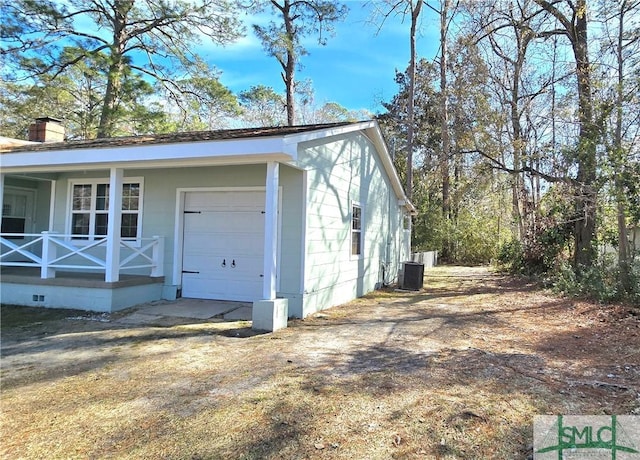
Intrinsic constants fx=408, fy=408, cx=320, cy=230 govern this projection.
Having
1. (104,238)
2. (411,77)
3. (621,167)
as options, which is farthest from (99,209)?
(411,77)

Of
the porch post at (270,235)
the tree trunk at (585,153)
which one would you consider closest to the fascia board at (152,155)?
the porch post at (270,235)

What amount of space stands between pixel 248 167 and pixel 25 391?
16.5 ft

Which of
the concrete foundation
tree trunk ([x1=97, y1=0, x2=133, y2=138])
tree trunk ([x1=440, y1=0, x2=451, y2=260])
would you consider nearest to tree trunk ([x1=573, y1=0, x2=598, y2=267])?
tree trunk ([x1=440, y1=0, x2=451, y2=260])

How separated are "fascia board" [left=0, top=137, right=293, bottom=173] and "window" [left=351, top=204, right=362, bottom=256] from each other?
3.73 m

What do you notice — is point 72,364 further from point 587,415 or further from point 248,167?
point 587,415

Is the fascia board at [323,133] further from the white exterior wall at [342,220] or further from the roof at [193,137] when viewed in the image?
the white exterior wall at [342,220]

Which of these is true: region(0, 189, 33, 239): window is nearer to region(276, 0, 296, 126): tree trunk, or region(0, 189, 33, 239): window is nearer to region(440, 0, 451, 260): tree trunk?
region(276, 0, 296, 126): tree trunk

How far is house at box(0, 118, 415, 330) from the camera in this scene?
6.64 meters

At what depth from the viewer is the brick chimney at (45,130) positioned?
1150cm

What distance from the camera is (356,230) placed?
9.88 m

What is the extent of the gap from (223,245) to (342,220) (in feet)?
8.44

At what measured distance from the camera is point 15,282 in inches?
307

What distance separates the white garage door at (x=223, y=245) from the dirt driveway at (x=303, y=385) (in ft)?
5.05

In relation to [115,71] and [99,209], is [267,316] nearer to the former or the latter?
[99,209]
